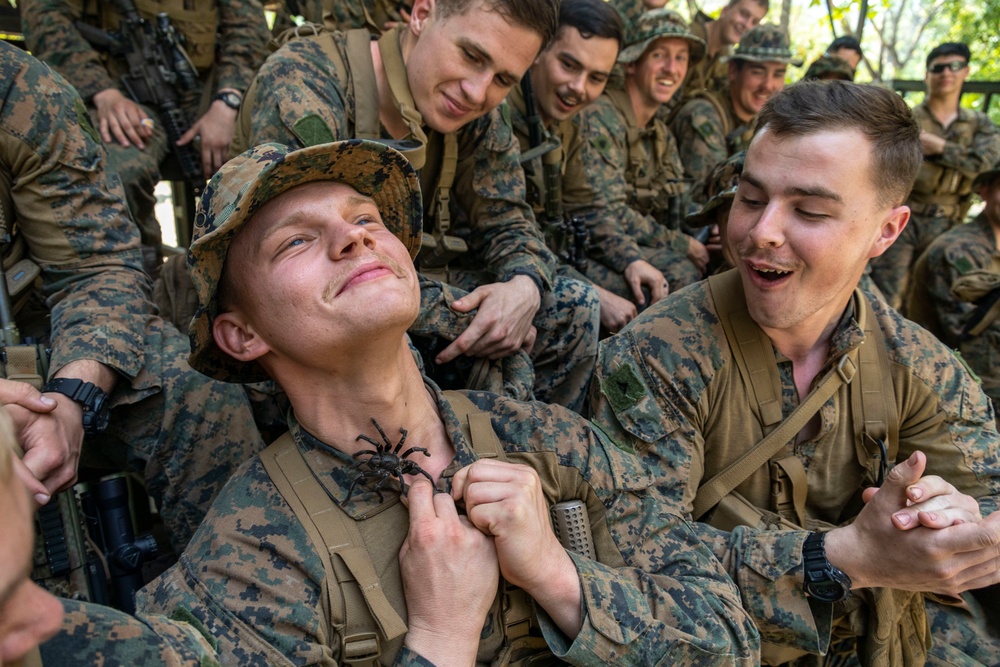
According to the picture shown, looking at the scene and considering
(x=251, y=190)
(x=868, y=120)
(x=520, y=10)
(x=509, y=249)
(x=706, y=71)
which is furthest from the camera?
(x=706, y=71)

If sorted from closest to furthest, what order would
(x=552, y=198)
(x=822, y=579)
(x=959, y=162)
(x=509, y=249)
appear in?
(x=822, y=579) < (x=509, y=249) < (x=552, y=198) < (x=959, y=162)

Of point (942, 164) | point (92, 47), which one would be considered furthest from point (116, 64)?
point (942, 164)

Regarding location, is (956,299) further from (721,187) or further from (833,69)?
(721,187)

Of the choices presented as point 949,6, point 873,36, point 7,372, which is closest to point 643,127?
point 7,372

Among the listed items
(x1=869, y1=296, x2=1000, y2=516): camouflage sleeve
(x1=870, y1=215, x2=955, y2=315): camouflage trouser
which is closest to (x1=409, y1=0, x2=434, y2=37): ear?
(x1=869, y1=296, x2=1000, y2=516): camouflage sleeve

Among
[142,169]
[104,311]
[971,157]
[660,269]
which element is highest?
[142,169]

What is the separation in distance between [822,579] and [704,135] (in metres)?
5.10

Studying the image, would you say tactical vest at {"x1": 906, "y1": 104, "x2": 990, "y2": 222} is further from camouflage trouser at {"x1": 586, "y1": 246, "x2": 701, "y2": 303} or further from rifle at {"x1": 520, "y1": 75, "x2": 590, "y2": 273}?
rifle at {"x1": 520, "y1": 75, "x2": 590, "y2": 273}

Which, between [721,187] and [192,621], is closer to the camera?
[192,621]

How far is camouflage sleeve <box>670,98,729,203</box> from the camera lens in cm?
687

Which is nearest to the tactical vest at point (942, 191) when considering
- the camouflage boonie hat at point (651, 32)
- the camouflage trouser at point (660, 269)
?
the camouflage boonie hat at point (651, 32)

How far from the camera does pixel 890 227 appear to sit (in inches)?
111

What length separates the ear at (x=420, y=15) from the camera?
3451 mm

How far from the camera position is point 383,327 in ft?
6.50
